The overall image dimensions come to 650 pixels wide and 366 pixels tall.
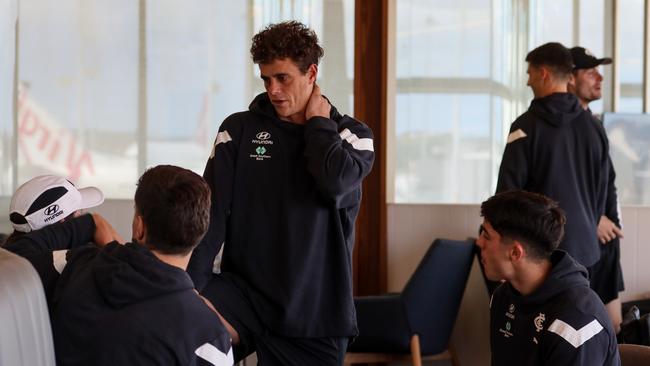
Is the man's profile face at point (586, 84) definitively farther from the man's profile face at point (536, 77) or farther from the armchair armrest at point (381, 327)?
the armchair armrest at point (381, 327)

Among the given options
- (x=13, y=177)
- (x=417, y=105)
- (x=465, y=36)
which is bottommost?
(x=13, y=177)

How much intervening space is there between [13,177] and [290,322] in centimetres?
292

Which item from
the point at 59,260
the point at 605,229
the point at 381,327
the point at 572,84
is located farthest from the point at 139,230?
the point at 572,84

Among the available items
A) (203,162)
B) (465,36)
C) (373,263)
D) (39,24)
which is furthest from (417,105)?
(39,24)

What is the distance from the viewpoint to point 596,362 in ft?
7.01

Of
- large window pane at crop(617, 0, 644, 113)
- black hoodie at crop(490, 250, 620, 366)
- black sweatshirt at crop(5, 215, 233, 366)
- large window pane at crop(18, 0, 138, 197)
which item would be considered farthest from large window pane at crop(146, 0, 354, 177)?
black sweatshirt at crop(5, 215, 233, 366)

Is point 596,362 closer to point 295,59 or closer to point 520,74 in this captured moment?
point 295,59

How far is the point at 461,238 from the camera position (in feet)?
15.1

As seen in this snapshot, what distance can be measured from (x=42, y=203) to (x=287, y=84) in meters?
0.69

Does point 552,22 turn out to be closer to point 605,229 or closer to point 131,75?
point 605,229

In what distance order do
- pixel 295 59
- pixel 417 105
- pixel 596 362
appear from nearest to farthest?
pixel 596 362
pixel 295 59
pixel 417 105

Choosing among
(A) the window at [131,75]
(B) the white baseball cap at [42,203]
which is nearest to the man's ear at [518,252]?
(B) the white baseball cap at [42,203]

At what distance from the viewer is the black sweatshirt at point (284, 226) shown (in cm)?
234

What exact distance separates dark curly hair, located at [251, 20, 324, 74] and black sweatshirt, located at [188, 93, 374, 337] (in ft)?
0.52
